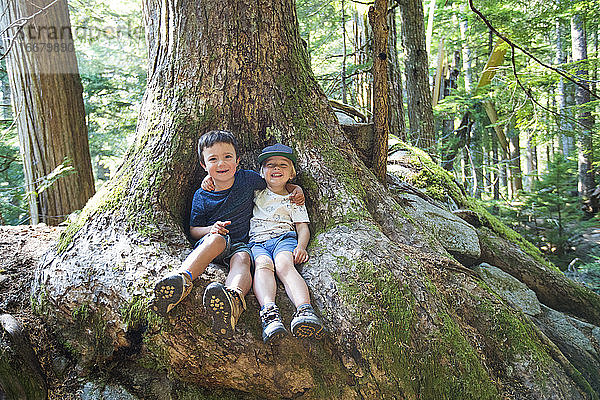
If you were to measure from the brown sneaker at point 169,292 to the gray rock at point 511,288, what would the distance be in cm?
303

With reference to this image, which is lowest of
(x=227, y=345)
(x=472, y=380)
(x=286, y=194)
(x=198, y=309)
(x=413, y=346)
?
(x=472, y=380)

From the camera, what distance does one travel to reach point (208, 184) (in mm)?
3410

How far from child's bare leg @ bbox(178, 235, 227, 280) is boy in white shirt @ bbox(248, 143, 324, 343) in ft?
0.95

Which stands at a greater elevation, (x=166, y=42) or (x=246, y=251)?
(x=166, y=42)

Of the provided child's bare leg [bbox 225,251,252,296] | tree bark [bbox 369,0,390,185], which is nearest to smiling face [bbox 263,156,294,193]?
child's bare leg [bbox 225,251,252,296]

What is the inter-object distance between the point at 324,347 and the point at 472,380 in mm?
980

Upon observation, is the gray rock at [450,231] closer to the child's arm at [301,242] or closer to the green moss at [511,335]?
the green moss at [511,335]

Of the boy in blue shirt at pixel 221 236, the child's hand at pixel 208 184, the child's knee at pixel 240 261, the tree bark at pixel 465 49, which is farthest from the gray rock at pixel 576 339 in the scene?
the tree bark at pixel 465 49

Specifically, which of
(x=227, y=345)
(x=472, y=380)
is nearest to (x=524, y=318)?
(x=472, y=380)

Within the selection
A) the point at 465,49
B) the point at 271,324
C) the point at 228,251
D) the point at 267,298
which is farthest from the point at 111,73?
the point at 465,49

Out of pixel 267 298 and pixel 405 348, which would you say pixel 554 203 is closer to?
pixel 405 348

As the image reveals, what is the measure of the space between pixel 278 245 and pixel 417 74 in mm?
5763

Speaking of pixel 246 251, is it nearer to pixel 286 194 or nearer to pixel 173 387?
pixel 286 194

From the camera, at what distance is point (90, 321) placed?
2.81 metres
